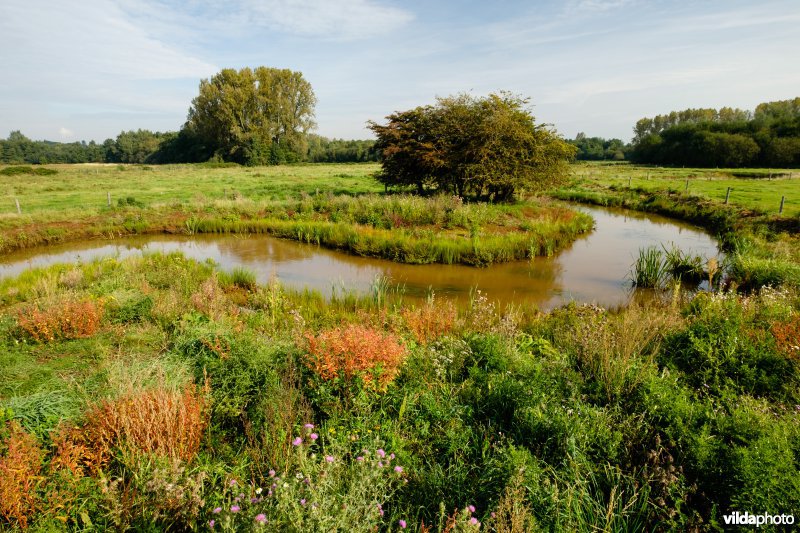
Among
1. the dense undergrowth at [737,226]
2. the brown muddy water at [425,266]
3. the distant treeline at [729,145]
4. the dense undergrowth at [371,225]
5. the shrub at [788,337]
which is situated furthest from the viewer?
the distant treeline at [729,145]

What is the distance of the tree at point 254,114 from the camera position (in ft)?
202

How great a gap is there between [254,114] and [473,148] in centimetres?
5391

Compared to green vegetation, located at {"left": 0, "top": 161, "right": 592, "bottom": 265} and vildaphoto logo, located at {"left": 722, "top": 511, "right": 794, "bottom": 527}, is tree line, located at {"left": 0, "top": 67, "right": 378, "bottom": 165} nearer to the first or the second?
green vegetation, located at {"left": 0, "top": 161, "right": 592, "bottom": 265}

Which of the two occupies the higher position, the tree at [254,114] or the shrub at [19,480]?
the tree at [254,114]

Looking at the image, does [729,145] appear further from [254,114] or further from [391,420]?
[391,420]

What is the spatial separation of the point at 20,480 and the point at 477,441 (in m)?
3.62

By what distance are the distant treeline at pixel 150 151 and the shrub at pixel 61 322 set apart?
61.7 metres

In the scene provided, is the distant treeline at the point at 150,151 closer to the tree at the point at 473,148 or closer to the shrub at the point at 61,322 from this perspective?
the tree at the point at 473,148

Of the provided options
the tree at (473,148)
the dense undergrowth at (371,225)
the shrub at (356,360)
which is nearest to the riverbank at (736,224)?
the dense undergrowth at (371,225)

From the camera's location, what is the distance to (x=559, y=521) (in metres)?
2.89

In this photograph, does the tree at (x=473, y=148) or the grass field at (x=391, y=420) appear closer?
the grass field at (x=391, y=420)

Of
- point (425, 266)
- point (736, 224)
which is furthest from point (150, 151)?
point (736, 224)

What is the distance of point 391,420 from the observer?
13.7 ft

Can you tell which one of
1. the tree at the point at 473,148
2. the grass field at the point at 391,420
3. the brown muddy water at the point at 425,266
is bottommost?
the brown muddy water at the point at 425,266
